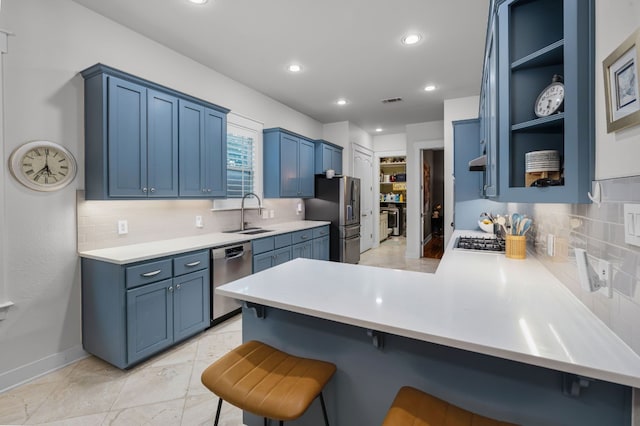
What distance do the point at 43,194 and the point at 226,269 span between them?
1541 mm

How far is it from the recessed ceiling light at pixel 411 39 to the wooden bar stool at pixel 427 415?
10.3 feet

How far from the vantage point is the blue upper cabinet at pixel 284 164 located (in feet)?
14.5

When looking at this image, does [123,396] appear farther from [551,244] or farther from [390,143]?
[390,143]

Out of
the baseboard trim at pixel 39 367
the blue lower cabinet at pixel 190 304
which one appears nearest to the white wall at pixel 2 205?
the baseboard trim at pixel 39 367

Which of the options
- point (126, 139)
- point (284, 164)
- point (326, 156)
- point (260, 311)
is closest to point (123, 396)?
point (260, 311)

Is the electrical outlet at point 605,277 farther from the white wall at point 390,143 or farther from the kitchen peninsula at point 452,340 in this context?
the white wall at point 390,143

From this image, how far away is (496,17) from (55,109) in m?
3.04

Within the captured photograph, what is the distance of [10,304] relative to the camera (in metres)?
2.05

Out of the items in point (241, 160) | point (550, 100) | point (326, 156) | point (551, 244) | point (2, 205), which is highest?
point (326, 156)

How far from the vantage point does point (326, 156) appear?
18.0ft

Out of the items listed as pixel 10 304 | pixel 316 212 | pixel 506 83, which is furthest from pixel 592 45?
pixel 316 212

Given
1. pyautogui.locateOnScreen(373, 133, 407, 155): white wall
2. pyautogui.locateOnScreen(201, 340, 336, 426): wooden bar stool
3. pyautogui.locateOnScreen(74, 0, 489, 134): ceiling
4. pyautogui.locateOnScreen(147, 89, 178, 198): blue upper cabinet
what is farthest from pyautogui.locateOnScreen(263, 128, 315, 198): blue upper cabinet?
pyautogui.locateOnScreen(201, 340, 336, 426): wooden bar stool

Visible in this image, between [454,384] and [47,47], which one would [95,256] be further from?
[454,384]

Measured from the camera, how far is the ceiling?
2.52 metres
